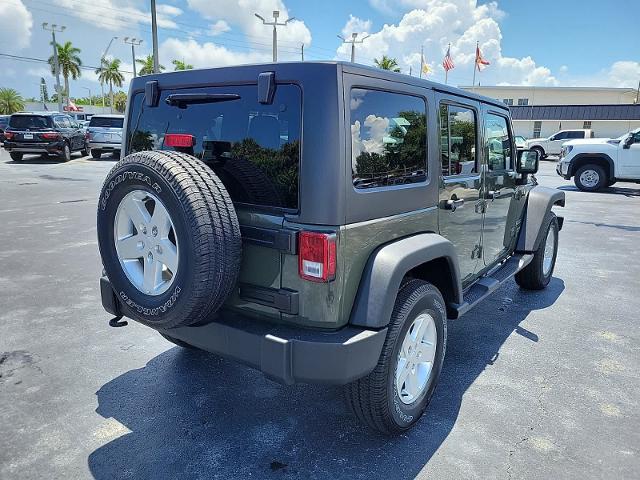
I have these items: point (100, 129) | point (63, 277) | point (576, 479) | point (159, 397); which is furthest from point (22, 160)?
point (576, 479)

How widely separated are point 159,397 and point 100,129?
19.0 metres

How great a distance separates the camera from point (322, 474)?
2.41m

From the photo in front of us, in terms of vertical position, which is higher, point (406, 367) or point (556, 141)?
point (556, 141)

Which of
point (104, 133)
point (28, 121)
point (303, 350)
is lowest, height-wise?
point (303, 350)

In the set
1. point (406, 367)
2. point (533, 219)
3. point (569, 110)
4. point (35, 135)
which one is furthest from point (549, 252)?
point (569, 110)

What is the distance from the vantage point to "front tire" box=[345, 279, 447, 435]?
2.49 m

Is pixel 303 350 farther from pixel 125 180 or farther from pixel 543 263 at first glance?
pixel 543 263

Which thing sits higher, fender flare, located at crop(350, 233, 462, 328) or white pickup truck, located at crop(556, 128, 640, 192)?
white pickup truck, located at crop(556, 128, 640, 192)

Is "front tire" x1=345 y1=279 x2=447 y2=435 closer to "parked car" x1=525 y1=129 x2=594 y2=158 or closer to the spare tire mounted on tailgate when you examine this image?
the spare tire mounted on tailgate

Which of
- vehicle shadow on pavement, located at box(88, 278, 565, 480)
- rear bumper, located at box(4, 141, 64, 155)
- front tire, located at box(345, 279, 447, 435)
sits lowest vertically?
vehicle shadow on pavement, located at box(88, 278, 565, 480)

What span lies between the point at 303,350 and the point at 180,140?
1298 mm

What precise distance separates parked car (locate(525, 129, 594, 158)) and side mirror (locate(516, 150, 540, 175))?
23822 millimetres

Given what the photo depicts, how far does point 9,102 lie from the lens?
223ft

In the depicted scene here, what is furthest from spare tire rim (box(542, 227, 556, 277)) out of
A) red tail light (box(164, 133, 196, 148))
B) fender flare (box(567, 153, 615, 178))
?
fender flare (box(567, 153, 615, 178))
